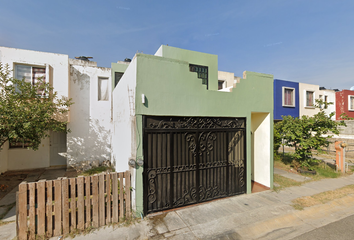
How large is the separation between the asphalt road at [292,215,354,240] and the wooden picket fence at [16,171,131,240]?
14.2 ft

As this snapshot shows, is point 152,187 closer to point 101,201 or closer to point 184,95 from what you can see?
point 101,201

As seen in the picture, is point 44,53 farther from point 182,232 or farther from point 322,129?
point 322,129

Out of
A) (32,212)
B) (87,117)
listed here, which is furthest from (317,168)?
(87,117)

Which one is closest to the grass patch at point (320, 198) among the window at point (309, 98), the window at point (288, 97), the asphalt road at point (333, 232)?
the asphalt road at point (333, 232)

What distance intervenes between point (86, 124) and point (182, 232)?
816cm

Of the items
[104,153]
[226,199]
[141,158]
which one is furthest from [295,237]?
[104,153]

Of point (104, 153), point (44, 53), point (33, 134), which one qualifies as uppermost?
point (44, 53)

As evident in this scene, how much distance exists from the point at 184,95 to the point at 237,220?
3655 millimetres

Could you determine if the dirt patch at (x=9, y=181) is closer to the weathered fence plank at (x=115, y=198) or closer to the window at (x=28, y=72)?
the window at (x=28, y=72)

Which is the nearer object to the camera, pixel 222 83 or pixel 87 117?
pixel 87 117

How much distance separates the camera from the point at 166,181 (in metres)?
4.66

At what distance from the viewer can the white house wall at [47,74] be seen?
7.89 meters

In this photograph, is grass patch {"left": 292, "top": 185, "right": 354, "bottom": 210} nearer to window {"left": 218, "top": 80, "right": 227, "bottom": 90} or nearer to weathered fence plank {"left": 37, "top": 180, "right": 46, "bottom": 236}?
weathered fence plank {"left": 37, "top": 180, "right": 46, "bottom": 236}

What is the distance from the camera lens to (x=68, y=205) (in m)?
3.72
